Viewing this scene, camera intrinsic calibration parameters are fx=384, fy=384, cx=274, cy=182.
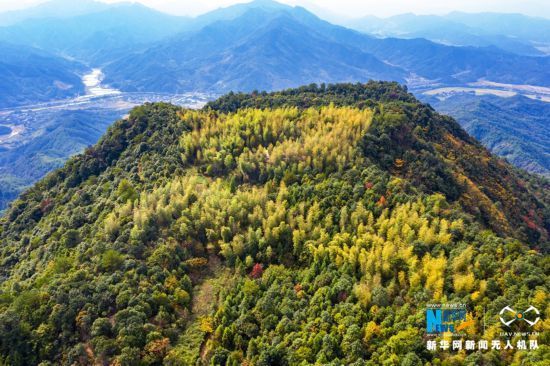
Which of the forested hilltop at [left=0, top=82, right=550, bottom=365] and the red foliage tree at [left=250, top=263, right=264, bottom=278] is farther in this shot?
the red foliage tree at [left=250, top=263, right=264, bottom=278]

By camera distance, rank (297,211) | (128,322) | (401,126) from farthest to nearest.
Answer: (401,126), (297,211), (128,322)

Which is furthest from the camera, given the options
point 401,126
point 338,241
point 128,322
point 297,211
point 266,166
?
point 401,126

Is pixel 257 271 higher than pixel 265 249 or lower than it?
lower

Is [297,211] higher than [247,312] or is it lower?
higher

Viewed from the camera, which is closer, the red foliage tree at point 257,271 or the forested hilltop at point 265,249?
the forested hilltop at point 265,249

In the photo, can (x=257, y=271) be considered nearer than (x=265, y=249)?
Yes

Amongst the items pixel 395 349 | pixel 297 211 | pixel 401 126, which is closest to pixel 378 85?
pixel 401 126

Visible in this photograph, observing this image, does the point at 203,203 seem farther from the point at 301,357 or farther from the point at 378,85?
the point at 378,85

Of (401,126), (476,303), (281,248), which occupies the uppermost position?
(401,126)
